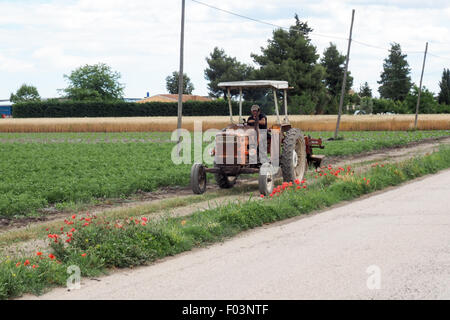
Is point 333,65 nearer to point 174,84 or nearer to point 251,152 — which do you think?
point 174,84

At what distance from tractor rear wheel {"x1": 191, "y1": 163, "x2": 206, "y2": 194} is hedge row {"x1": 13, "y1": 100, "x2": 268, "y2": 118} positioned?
48.6 meters

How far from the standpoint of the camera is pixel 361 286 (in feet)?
20.6

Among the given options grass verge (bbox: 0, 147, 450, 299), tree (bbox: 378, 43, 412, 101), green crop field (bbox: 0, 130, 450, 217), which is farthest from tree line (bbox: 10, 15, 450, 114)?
grass verge (bbox: 0, 147, 450, 299)

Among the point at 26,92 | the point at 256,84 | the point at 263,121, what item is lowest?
the point at 26,92

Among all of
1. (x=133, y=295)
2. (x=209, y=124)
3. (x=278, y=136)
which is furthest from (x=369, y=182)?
(x=209, y=124)

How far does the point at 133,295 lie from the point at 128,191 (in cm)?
853

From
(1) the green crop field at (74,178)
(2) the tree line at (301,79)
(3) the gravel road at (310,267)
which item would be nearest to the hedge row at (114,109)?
(2) the tree line at (301,79)

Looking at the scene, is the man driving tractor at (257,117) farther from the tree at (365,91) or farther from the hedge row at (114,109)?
the tree at (365,91)

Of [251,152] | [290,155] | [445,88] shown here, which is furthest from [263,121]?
[445,88]

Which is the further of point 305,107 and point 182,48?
point 305,107

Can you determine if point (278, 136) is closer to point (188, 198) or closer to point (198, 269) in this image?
point (188, 198)

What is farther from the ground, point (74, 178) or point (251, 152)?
point (251, 152)

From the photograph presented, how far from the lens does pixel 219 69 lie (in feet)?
292

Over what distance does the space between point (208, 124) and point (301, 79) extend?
1934 cm
